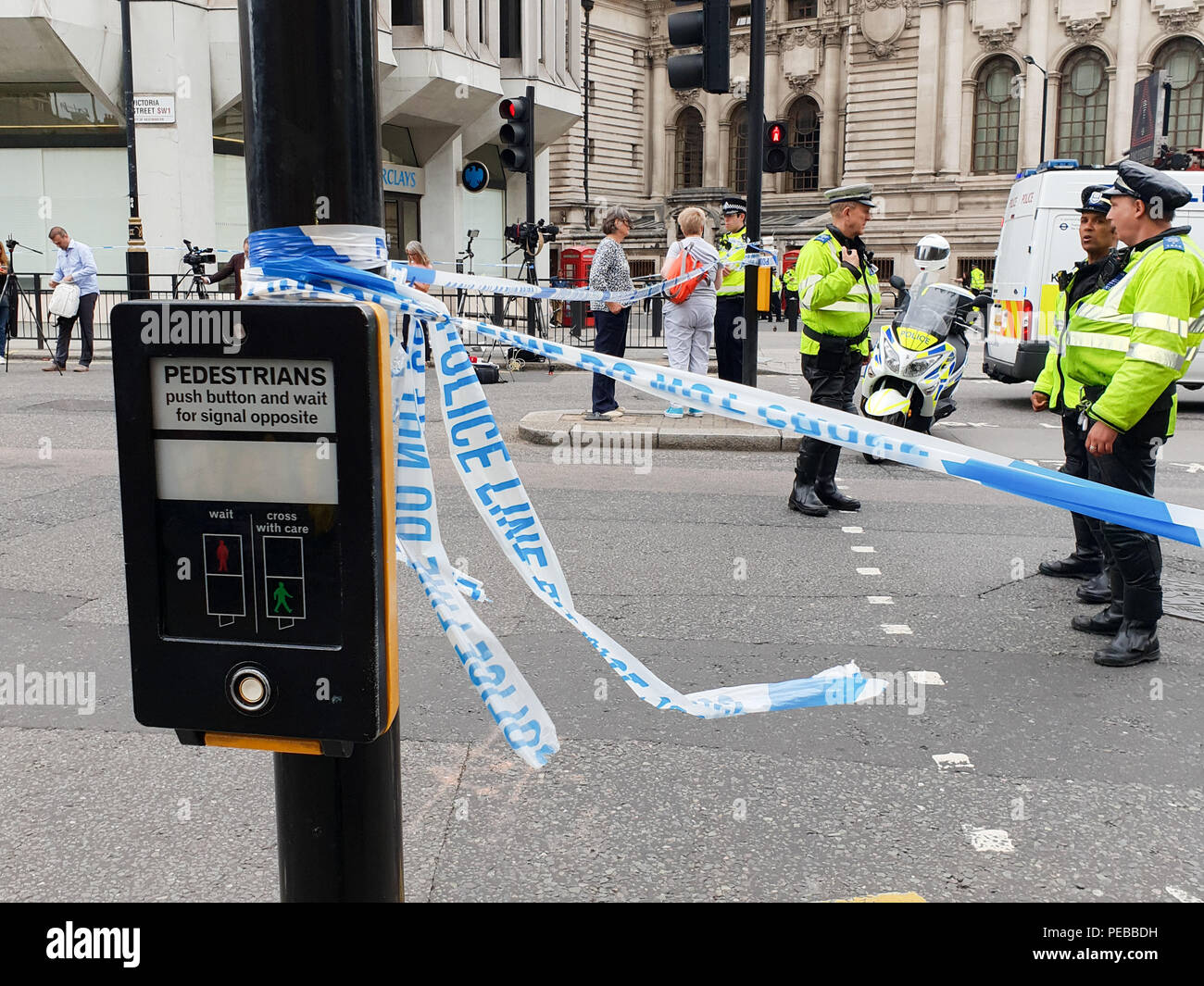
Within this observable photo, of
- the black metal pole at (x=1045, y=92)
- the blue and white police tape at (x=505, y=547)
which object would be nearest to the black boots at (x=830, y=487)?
the blue and white police tape at (x=505, y=547)

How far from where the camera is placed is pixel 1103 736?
13.1ft

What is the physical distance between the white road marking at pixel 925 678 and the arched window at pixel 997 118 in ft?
151

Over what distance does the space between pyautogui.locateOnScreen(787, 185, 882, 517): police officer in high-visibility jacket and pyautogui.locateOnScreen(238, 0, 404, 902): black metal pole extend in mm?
6101

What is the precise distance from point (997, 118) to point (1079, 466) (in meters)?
44.9

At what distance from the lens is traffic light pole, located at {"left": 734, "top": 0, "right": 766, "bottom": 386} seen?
1041 cm

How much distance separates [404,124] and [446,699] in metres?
30.6

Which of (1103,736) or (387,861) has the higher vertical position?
(387,861)

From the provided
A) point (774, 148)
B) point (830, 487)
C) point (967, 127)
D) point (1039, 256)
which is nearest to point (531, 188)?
point (774, 148)

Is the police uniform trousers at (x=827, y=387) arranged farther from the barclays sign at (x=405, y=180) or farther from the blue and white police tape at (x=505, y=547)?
the barclays sign at (x=405, y=180)

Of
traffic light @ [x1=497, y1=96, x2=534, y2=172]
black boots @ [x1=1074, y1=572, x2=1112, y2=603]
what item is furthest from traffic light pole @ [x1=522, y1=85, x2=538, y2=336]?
black boots @ [x1=1074, y1=572, x2=1112, y2=603]

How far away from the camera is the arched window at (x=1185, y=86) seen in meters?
43.5

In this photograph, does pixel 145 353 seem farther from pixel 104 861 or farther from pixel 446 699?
pixel 446 699

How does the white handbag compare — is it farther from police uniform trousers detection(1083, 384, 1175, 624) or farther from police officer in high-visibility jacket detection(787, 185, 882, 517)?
police uniform trousers detection(1083, 384, 1175, 624)

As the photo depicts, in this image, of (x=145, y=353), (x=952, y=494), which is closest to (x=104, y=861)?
(x=145, y=353)
